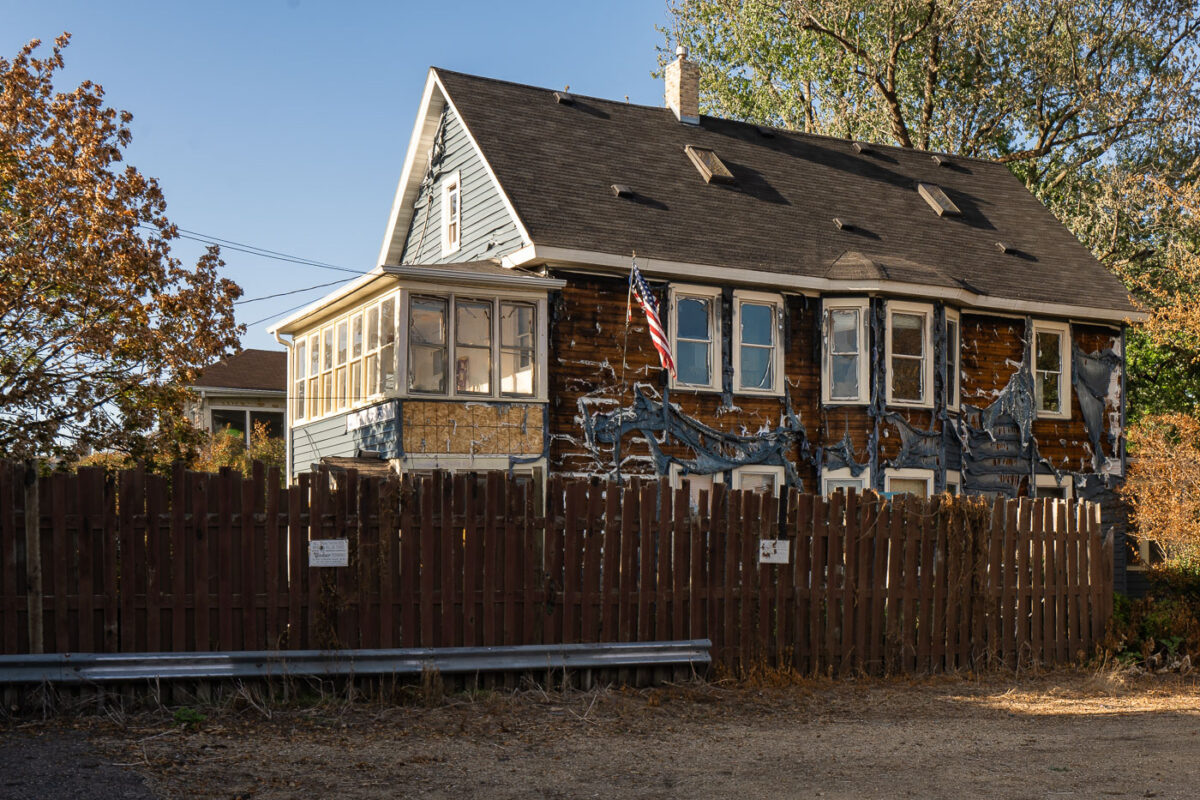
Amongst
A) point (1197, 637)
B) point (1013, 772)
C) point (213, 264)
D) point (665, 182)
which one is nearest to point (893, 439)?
point (665, 182)

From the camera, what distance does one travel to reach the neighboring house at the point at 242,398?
132 ft

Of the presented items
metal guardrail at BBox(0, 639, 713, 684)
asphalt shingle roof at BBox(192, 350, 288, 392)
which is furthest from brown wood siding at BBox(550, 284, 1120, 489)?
asphalt shingle roof at BBox(192, 350, 288, 392)

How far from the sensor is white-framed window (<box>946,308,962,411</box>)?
22.8 meters

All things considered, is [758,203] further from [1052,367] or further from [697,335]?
[1052,367]

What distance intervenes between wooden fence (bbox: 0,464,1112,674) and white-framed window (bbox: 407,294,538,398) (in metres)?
7.71

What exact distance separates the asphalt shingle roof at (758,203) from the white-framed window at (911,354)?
0.62 m

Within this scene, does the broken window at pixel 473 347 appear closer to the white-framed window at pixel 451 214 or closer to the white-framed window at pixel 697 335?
the white-framed window at pixel 697 335

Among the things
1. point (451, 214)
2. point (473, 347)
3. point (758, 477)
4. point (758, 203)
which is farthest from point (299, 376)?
point (758, 203)

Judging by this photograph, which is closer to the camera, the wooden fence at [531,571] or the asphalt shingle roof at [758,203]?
the wooden fence at [531,571]

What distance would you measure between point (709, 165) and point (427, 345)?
792cm

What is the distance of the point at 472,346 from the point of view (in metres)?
19.2

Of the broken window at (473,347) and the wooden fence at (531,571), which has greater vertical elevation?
the broken window at (473,347)

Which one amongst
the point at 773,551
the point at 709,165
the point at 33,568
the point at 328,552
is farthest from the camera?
Answer: the point at 709,165

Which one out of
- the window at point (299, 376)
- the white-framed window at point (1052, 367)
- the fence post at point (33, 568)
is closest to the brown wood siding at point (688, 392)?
the white-framed window at point (1052, 367)
